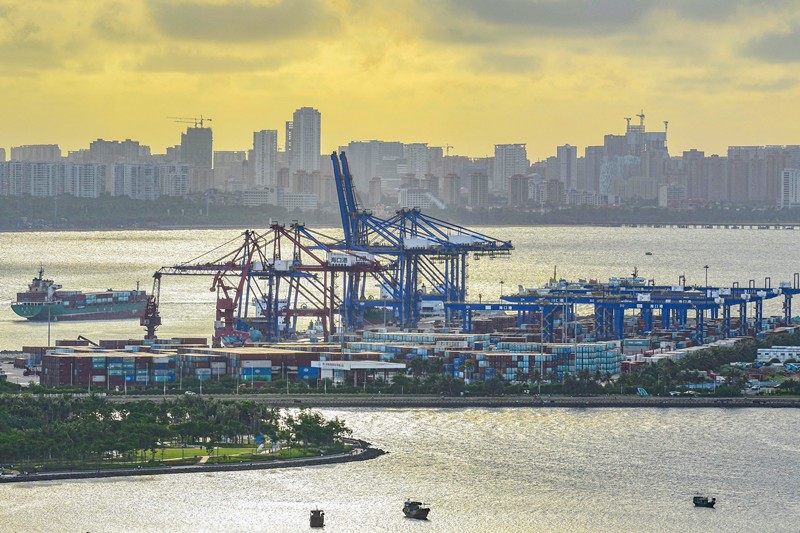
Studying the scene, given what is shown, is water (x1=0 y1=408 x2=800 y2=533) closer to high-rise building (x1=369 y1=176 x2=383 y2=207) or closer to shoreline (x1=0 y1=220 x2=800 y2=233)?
shoreline (x1=0 y1=220 x2=800 y2=233)

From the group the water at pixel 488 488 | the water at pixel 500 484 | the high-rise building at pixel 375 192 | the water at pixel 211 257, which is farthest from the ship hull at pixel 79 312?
the high-rise building at pixel 375 192

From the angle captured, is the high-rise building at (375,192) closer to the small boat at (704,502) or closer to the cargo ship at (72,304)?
the cargo ship at (72,304)

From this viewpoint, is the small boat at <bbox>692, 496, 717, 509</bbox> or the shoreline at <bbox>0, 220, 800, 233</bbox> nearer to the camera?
the small boat at <bbox>692, 496, 717, 509</bbox>

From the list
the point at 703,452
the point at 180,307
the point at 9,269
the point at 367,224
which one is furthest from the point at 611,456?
the point at 9,269

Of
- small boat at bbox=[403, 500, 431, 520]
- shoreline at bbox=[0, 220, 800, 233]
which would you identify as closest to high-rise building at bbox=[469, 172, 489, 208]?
Answer: shoreline at bbox=[0, 220, 800, 233]

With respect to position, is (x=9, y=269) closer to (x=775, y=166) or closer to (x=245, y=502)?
(x=245, y=502)

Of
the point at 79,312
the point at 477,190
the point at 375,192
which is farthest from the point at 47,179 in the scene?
→ the point at 79,312
